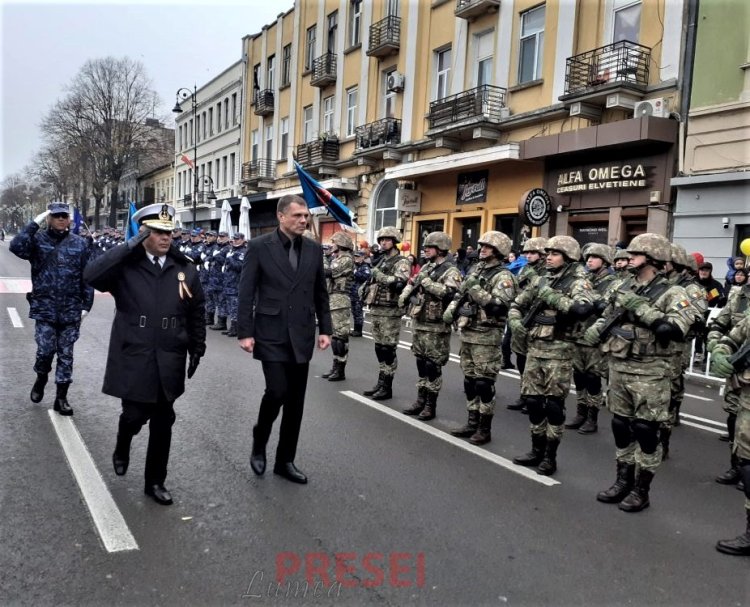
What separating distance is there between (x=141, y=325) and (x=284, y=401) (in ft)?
3.82

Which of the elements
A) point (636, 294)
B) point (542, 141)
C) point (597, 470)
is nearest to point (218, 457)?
point (597, 470)

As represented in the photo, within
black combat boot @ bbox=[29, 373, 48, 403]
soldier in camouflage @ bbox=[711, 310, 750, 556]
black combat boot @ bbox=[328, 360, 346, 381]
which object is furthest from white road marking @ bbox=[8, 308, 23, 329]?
soldier in camouflage @ bbox=[711, 310, 750, 556]

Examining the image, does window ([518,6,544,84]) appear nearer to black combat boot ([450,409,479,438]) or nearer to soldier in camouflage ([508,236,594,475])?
soldier in camouflage ([508,236,594,475])

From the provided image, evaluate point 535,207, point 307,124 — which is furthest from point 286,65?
point 535,207

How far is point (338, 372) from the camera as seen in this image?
861cm

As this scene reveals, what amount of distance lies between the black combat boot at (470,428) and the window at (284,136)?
2836 centimetres

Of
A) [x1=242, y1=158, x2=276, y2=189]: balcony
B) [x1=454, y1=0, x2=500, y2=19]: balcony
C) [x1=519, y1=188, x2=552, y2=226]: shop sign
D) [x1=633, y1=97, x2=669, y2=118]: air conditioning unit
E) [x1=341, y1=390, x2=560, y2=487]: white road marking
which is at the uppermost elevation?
[x1=454, y1=0, x2=500, y2=19]: balcony

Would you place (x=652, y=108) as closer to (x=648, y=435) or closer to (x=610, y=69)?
(x=610, y=69)

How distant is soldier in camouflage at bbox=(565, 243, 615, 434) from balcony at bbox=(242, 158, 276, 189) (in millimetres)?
28361

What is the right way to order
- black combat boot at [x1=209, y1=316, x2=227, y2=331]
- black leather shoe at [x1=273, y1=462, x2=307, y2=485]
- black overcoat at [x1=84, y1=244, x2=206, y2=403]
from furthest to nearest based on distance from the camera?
black combat boot at [x1=209, y1=316, x2=227, y2=331], black leather shoe at [x1=273, y1=462, x2=307, y2=485], black overcoat at [x1=84, y1=244, x2=206, y2=403]

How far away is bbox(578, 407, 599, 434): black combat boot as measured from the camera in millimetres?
6648

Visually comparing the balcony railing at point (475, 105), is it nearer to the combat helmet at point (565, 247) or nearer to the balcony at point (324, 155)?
the balcony at point (324, 155)

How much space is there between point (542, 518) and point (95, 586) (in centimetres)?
273

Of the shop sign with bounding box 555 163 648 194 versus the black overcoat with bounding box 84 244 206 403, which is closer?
the black overcoat with bounding box 84 244 206 403
